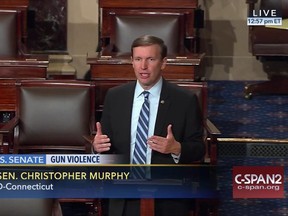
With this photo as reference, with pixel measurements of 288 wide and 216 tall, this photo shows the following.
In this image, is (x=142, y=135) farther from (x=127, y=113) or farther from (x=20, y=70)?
(x=20, y=70)

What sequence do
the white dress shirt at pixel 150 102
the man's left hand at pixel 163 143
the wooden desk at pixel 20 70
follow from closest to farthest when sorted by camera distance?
the man's left hand at pixel 163 143 < the white dress shirt at pixel 150 102 < the wooden desk at pixel 20 70

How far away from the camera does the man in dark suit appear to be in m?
1.57

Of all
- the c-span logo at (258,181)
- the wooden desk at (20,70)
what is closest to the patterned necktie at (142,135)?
the c-span logo at (258,181)

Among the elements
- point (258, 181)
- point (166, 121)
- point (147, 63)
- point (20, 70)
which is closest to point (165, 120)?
point (166, 121)

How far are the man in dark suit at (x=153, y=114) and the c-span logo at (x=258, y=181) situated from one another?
97 millimetres

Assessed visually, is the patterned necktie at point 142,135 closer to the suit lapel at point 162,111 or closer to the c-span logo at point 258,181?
Answer: the suit lapel at point 162,111

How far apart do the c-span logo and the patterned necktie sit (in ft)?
0.67

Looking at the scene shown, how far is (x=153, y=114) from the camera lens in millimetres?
1620

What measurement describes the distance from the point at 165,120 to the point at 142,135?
6cm

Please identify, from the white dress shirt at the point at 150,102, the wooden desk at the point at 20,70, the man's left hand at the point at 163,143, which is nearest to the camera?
the man's left hand at the point at 163,143

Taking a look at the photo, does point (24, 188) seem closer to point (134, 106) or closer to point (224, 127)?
point (134, 106)

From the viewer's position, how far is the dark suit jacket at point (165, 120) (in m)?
1.58

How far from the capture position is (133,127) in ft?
5.26

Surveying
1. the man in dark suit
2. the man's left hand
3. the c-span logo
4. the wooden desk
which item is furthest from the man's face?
the wooden desk
